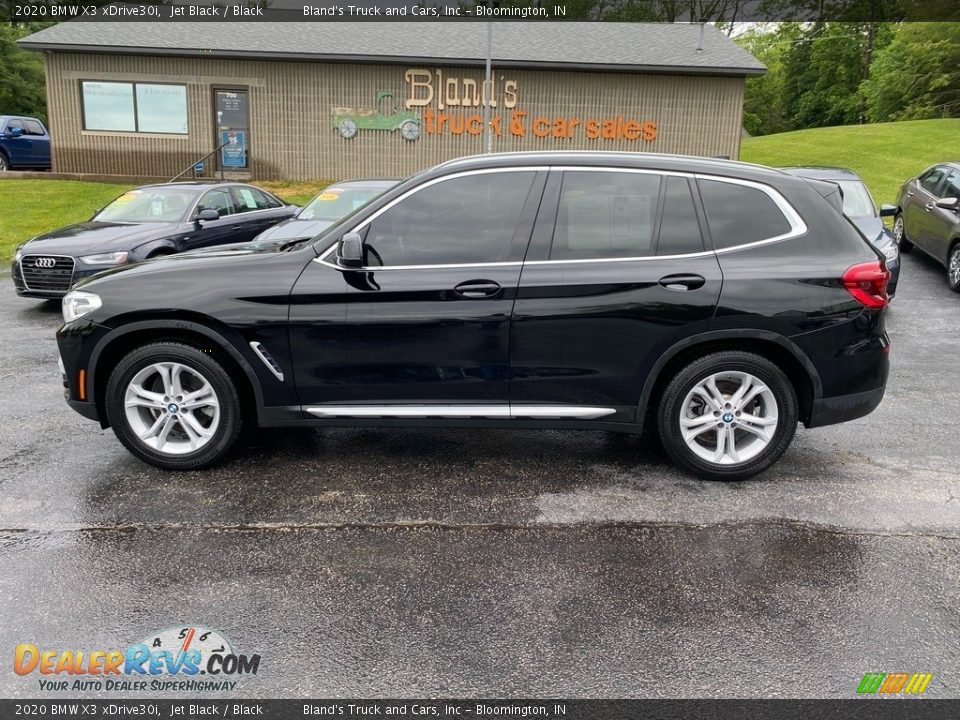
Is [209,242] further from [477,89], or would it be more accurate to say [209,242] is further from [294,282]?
[477,89]

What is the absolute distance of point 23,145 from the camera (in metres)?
22.5

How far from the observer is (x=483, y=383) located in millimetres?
4461

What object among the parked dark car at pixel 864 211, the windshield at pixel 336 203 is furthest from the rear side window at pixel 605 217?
the windshield at pixel 336 203

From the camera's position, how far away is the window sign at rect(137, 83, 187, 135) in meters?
21.4

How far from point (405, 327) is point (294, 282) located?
0.67m

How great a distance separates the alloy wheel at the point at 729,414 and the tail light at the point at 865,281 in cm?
70

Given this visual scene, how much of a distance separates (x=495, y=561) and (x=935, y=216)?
1066 cm

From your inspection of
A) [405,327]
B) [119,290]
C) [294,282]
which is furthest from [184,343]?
[405,327]

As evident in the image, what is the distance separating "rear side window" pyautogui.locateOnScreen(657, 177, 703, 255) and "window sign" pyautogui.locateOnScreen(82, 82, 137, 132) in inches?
818

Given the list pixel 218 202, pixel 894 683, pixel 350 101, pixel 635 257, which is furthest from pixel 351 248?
pixel 350 101

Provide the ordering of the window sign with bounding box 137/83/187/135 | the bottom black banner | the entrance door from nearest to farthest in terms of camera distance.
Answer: the bottom black banner
the window sign with bounding box 137/83/187/135
the entrance door

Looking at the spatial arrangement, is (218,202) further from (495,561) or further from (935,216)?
(935,216)

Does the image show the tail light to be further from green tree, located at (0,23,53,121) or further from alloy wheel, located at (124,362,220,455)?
green tree, located at (0,23,53,121)

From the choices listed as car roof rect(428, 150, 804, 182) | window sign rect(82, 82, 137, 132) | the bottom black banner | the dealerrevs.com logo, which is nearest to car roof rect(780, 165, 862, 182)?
car roof rect(428, 150, 804, 182)
